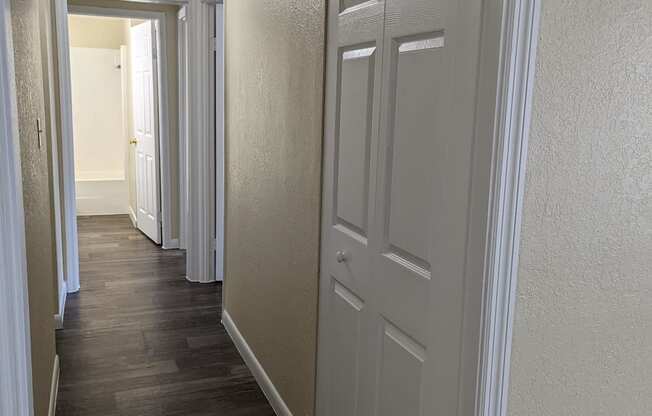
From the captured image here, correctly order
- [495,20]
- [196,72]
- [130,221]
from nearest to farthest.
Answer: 1. [495,20]
2. [196,72]
3. [130,221]

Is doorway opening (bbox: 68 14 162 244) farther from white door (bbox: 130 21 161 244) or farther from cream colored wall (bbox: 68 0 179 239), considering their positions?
cream colored wall (bbox: 68 0 179 239)

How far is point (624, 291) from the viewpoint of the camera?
4.59 ft

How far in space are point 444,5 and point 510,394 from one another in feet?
2.85

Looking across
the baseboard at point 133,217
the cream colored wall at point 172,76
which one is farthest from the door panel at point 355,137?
the baseboard at point 133,217

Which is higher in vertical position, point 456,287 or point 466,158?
point 466,158

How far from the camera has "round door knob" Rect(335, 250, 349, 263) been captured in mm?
1920

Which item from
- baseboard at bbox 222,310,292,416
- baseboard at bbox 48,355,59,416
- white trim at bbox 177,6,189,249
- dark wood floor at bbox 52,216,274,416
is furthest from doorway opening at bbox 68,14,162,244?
baseboard at bbox 48,355,59,416

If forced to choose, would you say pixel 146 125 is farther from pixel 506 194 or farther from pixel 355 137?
pixel 506 194

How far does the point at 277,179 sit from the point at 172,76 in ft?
9.95

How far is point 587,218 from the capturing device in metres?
1.32

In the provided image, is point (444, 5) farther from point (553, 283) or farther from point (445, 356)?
point (445, 356)

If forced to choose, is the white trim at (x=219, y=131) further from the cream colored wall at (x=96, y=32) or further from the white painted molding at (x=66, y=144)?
the cream colored wall at (x=96, y=32)

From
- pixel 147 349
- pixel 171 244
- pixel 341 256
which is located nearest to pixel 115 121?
pixel 171 244

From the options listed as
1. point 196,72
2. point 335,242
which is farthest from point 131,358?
point 196,72
